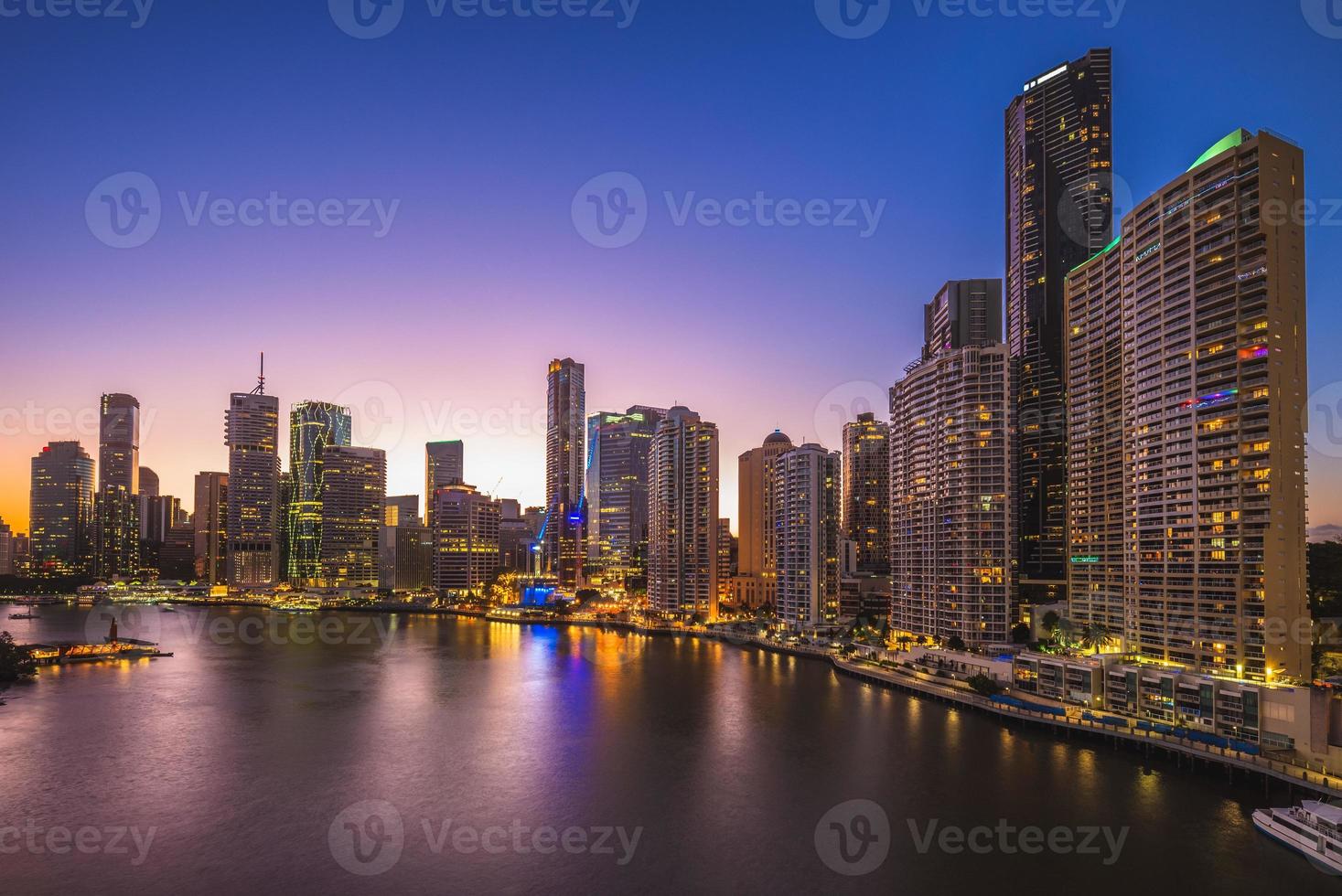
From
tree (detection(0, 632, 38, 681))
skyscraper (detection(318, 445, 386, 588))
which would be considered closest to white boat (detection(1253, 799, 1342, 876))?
tree (detection(0, 632, 38, 681))

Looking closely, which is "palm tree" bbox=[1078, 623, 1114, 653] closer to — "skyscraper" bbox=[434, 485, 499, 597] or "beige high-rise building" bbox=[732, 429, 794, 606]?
"beige high-rise building" bbox=[732, 429, 794, 606]

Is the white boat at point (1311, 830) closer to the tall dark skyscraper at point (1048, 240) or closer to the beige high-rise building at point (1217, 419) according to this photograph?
the beige high-rise building at point (1217, 419)

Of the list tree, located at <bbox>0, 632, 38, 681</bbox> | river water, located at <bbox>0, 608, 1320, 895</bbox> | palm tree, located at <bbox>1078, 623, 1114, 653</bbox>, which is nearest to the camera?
river water, located at <bbox>0, 608, 1320, 895</bbox>

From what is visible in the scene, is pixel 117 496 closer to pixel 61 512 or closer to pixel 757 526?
pixel 61 512

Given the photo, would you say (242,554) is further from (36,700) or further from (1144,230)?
(1144,230)

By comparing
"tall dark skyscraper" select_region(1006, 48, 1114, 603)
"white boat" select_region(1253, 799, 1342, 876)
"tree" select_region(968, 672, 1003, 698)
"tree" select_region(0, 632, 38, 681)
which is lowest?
"tree" select_region(0, 632, 38, 681)

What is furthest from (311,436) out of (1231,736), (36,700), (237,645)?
(1231,736)

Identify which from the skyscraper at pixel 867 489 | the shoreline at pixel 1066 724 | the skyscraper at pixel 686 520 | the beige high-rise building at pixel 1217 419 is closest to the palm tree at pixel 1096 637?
the beige high-rise building at pixel 1217 419

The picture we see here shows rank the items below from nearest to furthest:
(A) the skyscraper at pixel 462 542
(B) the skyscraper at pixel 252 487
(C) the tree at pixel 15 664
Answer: (C) the tree at pixel 15 664 < (A) the skyscraper at pixel 462 542 < (B) the skyscraper at pixel 252 487
